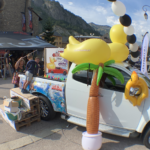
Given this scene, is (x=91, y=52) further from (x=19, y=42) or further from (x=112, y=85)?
(x=19, y=42)

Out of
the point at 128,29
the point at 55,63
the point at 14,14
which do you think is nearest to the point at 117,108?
the point at 128,29

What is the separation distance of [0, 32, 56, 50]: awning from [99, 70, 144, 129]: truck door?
1179 centimetres

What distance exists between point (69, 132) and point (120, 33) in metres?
3.01

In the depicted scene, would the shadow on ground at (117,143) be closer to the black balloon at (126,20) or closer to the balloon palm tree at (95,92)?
the balloon palm tree at (95,92)

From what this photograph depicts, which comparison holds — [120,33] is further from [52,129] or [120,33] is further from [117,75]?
[52,129]

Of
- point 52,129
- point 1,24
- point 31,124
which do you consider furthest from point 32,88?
point 1,24

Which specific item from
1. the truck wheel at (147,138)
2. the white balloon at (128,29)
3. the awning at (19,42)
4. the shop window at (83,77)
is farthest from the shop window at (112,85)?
the awning at (19,42)

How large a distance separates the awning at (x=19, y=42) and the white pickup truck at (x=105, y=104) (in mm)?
10584

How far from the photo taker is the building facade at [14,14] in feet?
61.1

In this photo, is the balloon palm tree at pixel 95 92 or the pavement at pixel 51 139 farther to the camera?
the pavement at pixel 51 139

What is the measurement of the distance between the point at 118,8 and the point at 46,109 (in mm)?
3330

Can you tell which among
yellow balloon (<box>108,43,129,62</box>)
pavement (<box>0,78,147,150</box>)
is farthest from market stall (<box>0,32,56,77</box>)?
yellow balloon (<box>108,43,129,62</box>)

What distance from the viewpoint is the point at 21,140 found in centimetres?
337

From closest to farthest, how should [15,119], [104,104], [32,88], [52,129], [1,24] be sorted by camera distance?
[104,104] → [15,119] → [52,129] → [32,88] → [1,24]
